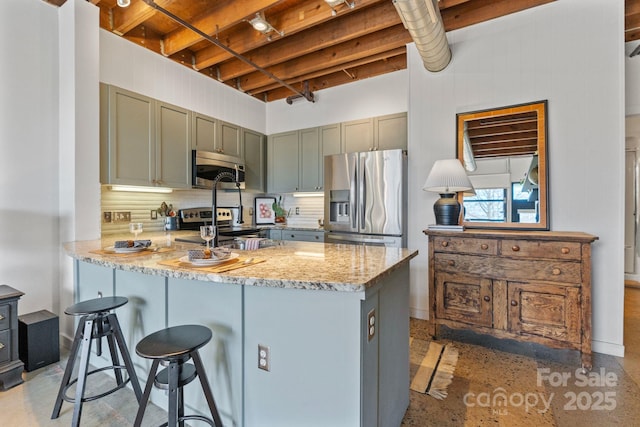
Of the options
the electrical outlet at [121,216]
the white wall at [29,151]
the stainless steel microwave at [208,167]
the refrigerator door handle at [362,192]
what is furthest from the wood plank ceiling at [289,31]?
the electrical outlet at [121,216]

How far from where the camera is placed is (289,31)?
2.94m

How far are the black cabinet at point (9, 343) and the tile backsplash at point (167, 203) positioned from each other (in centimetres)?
104

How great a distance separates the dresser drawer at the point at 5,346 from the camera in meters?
2.05

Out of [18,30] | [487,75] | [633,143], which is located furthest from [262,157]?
[633,143]

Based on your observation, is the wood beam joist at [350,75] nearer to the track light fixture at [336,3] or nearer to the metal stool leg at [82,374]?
the track light fixture at [336,3]

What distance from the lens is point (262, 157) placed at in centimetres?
472

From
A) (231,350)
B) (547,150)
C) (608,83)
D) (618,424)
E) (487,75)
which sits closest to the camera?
(231,350)

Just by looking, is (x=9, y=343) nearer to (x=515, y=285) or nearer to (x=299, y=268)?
(x=299, y=268)

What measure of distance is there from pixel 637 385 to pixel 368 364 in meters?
2.11

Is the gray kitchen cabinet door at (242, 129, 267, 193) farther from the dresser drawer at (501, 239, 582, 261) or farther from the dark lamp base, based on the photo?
the dresser drawer at (501, 239, 582, 261)

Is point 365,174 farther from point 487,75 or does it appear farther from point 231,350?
point 231,350

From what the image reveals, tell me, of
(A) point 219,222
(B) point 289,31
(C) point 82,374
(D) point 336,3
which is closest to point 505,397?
(C) point 82,374

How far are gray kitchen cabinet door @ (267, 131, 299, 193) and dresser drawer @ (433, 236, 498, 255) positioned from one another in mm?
2358

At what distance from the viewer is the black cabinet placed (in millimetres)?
2035
